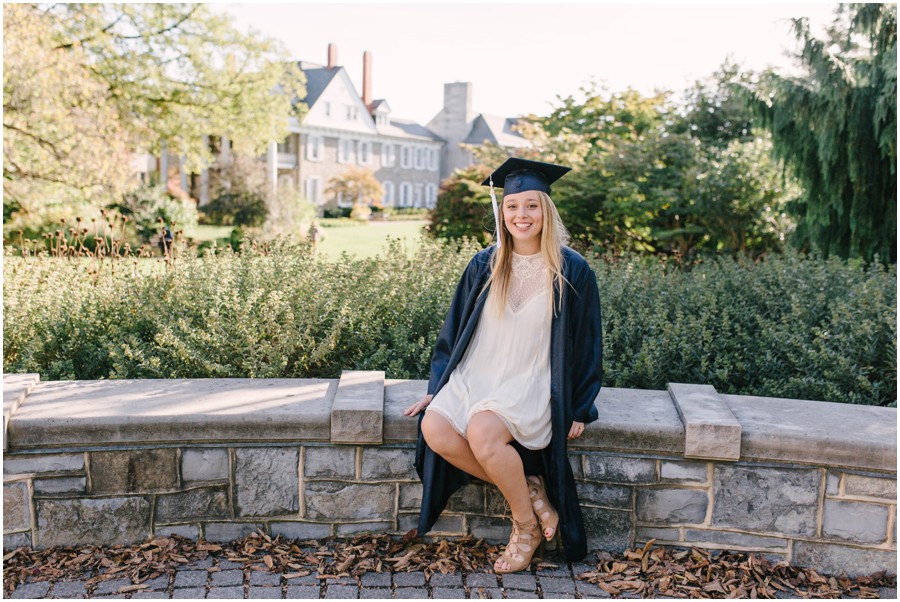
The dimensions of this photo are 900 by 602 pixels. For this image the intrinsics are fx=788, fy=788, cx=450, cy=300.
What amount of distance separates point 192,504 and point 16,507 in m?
0.65

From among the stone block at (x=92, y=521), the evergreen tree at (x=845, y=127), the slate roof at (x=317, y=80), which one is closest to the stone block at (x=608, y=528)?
the stone block at (x=92, y=521)

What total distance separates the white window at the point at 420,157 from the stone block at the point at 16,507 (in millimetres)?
42708

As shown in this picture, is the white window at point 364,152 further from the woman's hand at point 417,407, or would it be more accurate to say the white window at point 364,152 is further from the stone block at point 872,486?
the stone block at point 872,486

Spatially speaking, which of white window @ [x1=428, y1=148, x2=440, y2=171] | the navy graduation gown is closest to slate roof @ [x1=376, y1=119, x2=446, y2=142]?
white window @ [x1=428, y1=148, x2=440, y2=171]

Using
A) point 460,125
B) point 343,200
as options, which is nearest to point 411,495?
point 343,200

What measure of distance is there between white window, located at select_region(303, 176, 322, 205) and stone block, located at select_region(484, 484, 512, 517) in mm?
35805

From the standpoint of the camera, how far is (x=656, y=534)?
317 centimetres

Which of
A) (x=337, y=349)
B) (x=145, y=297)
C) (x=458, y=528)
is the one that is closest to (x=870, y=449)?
(x=458, y=528)

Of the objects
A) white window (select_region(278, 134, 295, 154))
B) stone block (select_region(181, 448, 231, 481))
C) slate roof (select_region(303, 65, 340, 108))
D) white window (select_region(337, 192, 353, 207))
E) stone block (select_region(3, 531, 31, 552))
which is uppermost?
slate roof (select_region(303, 65, 340, 108))

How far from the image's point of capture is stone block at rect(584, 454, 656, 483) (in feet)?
10.2

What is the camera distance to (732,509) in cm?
309

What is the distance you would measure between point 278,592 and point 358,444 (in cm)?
62

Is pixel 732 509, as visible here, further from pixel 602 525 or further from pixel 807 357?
Answer: pixel 807 357

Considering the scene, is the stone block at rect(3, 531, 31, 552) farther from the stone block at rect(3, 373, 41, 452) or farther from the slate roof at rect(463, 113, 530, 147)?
the slate roof at rect(463, 113, 530, 147)
